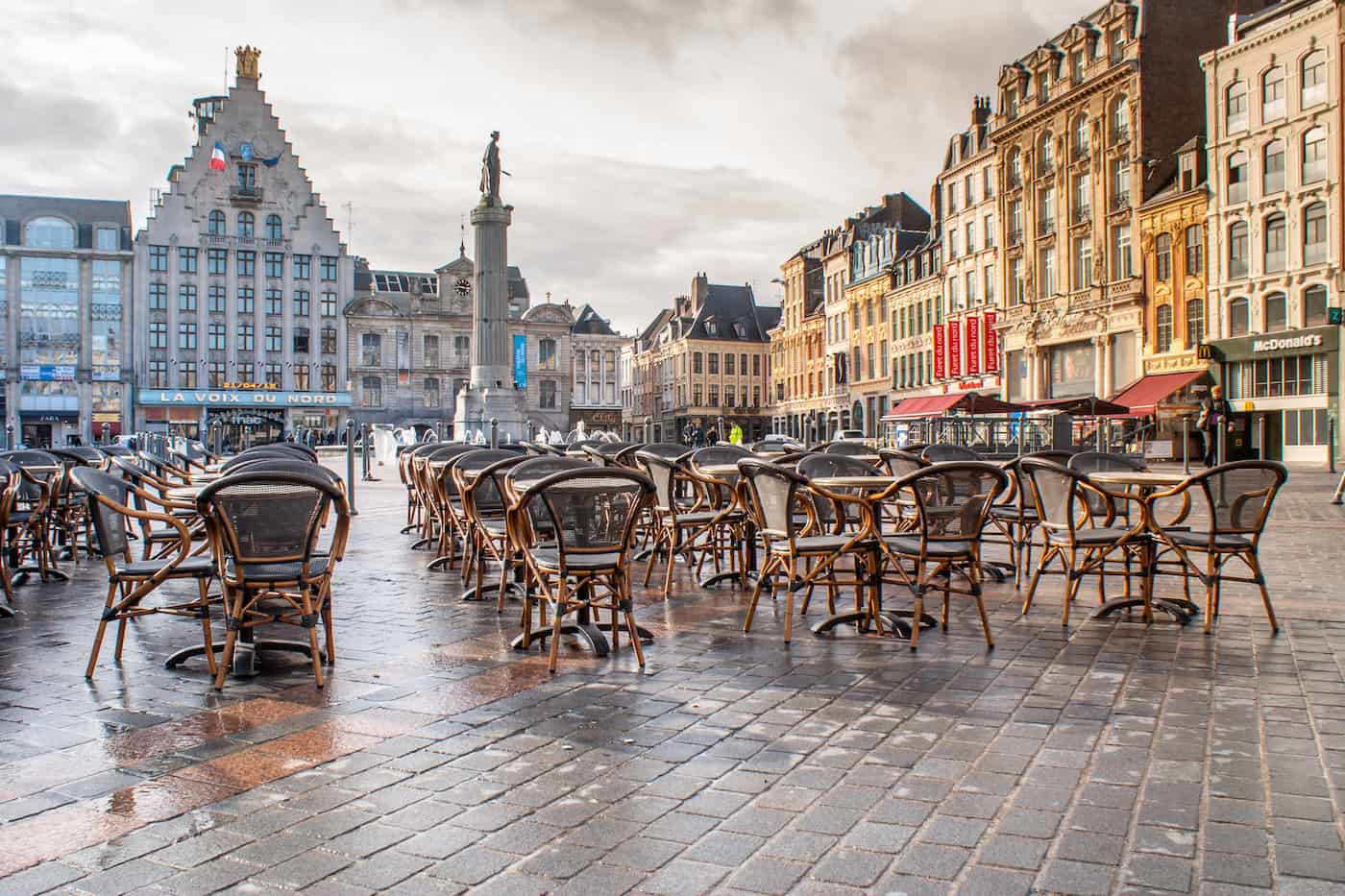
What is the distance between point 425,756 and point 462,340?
79748 mm

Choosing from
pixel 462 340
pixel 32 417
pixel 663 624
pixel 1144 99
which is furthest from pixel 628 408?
pixel 663 624

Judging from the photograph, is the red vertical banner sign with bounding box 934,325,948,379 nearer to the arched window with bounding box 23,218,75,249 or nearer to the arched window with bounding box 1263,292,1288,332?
the arched window with bounding box 1263,292,1288,332

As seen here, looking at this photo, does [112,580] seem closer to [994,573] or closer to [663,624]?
[663,624]

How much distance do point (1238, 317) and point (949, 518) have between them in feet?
111

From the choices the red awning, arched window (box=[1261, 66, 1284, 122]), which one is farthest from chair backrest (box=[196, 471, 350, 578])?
arched window (box=[1261, 66, 1284, 122])

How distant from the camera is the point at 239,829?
3.39m

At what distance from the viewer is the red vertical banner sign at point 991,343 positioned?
47.9 metres

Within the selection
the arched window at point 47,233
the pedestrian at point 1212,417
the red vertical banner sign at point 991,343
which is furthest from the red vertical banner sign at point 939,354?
the arched window at point 47,233

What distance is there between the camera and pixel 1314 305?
33.0 metres

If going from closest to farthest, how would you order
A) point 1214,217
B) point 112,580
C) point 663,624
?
point 112,580
point 663,624
point 1214,217

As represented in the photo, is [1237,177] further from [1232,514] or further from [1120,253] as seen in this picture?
[1232,514]

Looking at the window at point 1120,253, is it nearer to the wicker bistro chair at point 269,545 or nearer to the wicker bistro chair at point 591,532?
the wicker bistro chair at point 591,532

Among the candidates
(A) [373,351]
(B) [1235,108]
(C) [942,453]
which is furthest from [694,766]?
(A) [373,351]

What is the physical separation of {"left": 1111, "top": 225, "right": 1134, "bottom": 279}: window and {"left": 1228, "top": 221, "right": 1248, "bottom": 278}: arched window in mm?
4439
